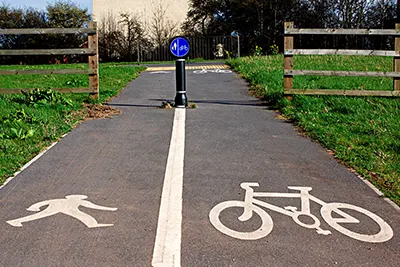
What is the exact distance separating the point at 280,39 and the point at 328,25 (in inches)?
123

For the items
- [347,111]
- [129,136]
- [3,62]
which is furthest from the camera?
[3,62]

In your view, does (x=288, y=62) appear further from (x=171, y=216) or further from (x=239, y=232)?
(x=239, y=232)

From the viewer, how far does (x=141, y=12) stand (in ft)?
126

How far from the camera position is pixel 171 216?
4672mm

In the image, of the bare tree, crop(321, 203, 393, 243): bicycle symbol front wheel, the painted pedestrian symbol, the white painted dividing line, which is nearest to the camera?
the white painted dividing line

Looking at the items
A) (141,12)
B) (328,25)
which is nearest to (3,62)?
(141,12)

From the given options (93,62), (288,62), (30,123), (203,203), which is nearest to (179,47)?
(93,62)

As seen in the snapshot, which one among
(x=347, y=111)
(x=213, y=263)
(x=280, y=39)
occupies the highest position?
(x=280, y=39)

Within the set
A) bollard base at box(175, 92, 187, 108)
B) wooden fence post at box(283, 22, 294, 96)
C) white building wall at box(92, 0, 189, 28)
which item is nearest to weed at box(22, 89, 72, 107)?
bollard base at box(175, 92, 187, 108)

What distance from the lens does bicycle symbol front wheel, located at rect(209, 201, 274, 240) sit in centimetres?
428

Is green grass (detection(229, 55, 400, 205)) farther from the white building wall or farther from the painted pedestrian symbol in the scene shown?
the white building wall

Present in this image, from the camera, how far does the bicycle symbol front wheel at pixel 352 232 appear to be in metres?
4.27

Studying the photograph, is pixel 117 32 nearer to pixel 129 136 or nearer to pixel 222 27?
pixel 222 27

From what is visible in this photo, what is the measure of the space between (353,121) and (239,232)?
5.06m
